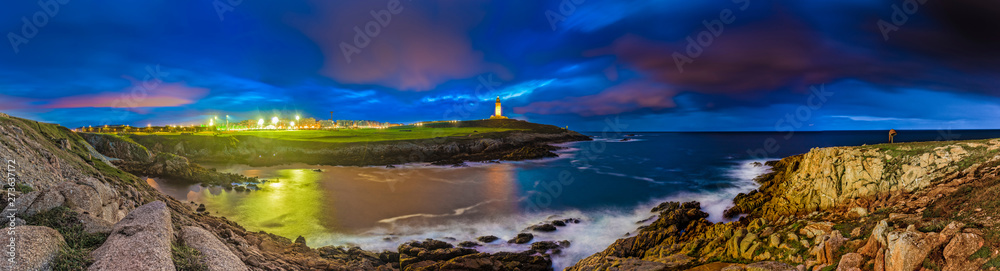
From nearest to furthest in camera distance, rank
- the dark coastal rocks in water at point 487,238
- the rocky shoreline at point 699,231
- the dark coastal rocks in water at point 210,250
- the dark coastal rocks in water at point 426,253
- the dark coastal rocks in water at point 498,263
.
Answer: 1. the rocky shoreline at point 699,231
2. the dark coastal rocks in water at point 210,250
3. the dark coastal rocks in water at point 498,263
4. the dark coastal rocks in water at point 426,253
5. the dark coastal rocks in water at point 487,238

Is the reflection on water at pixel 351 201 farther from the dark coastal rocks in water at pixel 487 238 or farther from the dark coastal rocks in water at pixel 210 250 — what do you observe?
the dark coastal rocks in water at pixel 210 250

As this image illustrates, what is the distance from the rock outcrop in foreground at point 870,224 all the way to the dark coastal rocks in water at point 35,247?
8.86 meters

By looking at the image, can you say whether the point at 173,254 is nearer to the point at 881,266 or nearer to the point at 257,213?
the point at 881,266

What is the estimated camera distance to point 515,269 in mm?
9234

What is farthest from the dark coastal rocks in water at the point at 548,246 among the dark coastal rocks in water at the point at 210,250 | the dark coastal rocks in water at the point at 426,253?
the dark coastal rocks in water at the point at 210,250

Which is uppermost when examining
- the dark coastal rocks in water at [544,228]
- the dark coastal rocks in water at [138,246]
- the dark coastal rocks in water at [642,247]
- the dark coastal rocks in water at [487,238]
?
the dark coastal rocks in water at [138,246]

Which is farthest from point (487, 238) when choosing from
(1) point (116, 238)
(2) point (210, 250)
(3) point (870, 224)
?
(3) point (870, 224)

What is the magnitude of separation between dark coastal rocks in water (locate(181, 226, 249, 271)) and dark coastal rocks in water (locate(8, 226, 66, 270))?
134 cm

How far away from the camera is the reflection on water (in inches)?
552

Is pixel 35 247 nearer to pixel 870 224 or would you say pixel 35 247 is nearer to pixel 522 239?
pixel 522 239

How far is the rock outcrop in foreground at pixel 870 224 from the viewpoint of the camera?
14.9ft

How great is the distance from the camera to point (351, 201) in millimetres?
18391

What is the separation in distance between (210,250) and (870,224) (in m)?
11.6

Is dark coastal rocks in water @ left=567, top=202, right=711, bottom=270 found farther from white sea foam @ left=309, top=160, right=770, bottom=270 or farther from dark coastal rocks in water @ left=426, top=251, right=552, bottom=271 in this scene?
white sea foam @ left=309, top=160, right=770, bottom=270
